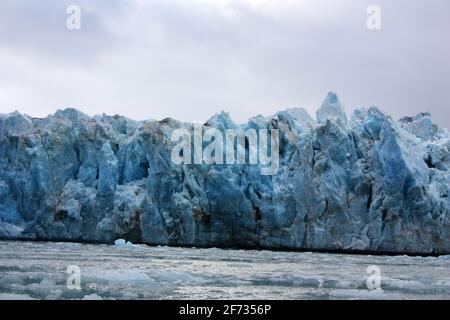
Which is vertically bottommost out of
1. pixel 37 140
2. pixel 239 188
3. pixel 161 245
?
pixel 161 245

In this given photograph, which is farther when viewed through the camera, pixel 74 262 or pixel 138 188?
pixel 138 188

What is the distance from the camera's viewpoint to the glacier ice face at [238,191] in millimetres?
31891

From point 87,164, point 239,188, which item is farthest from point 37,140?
point 239,188

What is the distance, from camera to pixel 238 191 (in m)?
33.4

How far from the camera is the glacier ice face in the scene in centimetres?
3189

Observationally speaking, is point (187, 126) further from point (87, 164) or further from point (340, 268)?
point (340, 268)

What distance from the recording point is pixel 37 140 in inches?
1382

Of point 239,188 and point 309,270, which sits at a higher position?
point 239,188

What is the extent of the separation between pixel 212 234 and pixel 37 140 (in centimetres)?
1100
